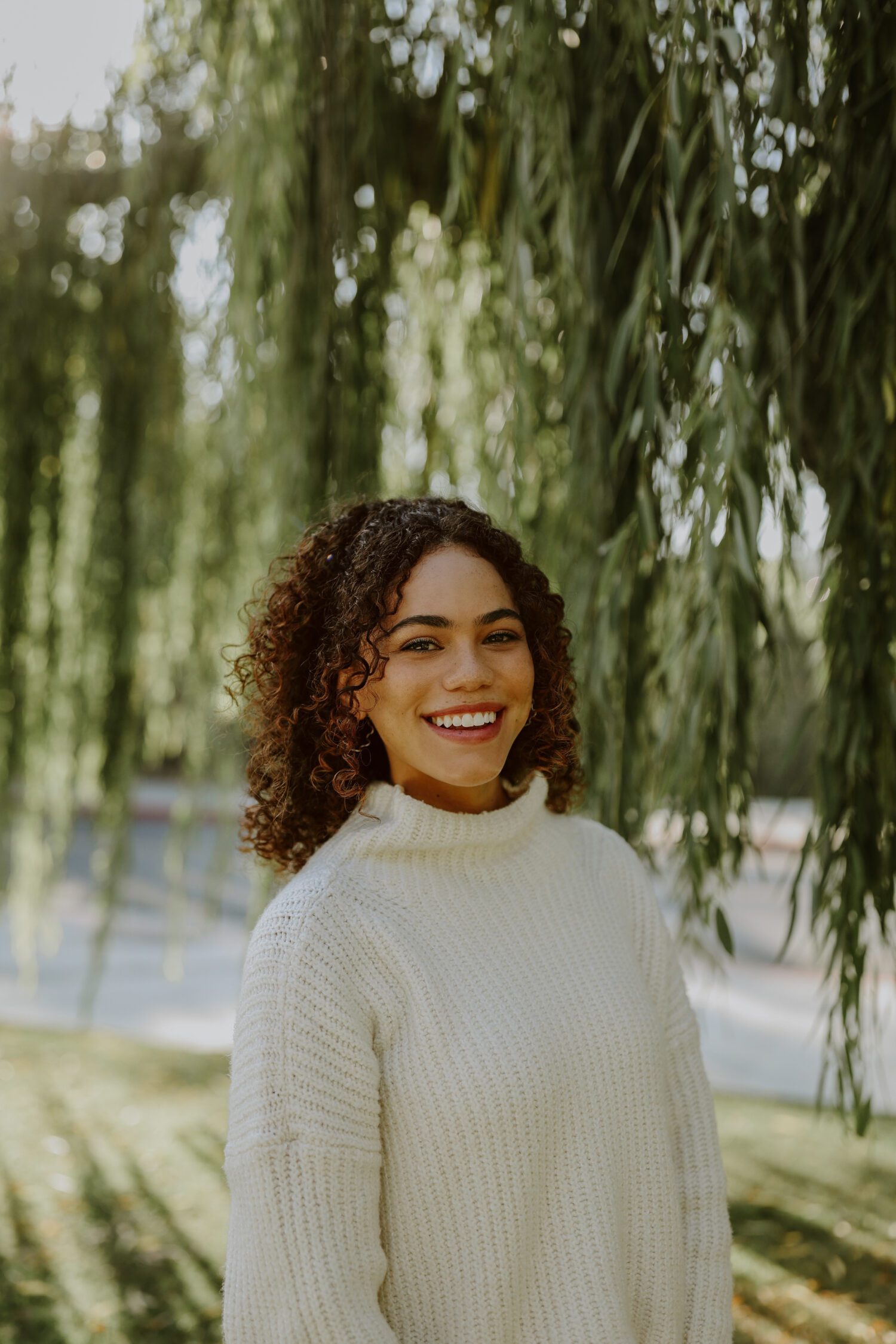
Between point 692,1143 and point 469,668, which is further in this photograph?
point 692,1143

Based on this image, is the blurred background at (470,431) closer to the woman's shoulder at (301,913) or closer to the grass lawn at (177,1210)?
the grass lawn at (177,1210)

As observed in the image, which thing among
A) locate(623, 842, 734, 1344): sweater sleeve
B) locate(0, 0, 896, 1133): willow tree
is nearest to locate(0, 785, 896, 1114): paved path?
locate(0, 0, 896, 1133): willow tree

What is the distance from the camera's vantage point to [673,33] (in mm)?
1521

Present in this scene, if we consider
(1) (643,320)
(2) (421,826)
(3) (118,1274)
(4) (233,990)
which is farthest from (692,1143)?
(4) (233,990)

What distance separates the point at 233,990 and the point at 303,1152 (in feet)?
14.9

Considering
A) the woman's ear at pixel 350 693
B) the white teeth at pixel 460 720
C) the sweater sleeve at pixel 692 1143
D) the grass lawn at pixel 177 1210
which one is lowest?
the grass lawn at pixel 177 1210

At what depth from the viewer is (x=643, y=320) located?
1619mm

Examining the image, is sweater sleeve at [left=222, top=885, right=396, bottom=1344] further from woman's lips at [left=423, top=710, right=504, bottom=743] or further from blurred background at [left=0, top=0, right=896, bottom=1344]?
blurred background at [left=0, top=0, right=896, bottom=1344]

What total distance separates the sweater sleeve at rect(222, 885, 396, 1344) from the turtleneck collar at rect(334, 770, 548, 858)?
13 cm

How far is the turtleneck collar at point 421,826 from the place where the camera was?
1.18m

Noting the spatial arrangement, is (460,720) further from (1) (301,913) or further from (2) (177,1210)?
(2) (177,1210)

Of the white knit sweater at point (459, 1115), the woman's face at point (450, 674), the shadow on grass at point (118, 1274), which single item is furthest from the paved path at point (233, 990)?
the woman's face at point (450, 674)

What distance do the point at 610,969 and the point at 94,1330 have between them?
1.82 meters

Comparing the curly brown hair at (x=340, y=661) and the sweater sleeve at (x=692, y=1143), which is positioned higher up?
the curly brown hair at (x=340, y=661)
